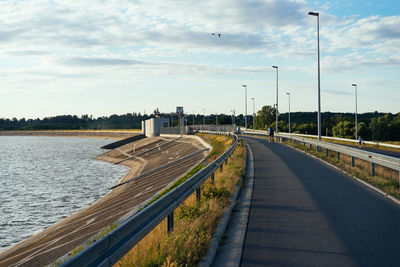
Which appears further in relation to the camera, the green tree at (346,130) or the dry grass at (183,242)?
the green tree at (346,130)

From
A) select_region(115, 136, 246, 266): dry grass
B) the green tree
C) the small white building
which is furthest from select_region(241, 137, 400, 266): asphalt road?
the small white building

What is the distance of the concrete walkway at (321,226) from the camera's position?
5.66 m

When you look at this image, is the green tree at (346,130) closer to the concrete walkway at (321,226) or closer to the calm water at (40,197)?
the calm water at (40,197)

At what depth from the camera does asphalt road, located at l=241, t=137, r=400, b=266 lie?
223 inches

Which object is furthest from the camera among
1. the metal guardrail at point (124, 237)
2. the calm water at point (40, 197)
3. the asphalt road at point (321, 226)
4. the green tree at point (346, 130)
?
the green tree at point (346, 130)

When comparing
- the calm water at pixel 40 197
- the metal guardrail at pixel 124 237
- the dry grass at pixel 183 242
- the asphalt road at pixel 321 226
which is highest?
the metal guardrail at pixel 124 237

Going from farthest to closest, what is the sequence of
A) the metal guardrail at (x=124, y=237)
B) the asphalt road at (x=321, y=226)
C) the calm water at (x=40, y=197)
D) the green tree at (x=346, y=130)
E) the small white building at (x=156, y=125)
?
1. the small white building at (x=156, y=125)
2. the green tree at (x=346, y=130)
3. the calm water at (x=40, y=197)
4. the asphalt road at (x=321, y=226)
5. the metal guardrail at (x=124, y=237)

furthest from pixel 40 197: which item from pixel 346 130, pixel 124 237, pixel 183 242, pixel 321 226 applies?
pixel 346 130

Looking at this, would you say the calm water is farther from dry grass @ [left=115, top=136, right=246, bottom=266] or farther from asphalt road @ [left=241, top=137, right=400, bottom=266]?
asphalt road @ [left=241, top=137, right=400, bottom=266]

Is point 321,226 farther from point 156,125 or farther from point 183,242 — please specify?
point 156,125

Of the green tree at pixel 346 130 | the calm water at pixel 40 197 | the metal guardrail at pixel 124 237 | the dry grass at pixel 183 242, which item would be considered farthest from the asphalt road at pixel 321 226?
the green tree at pixel 346 130

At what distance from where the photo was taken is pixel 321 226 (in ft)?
24.2

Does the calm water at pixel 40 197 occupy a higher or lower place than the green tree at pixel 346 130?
lower

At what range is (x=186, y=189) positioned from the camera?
826 centimetres
